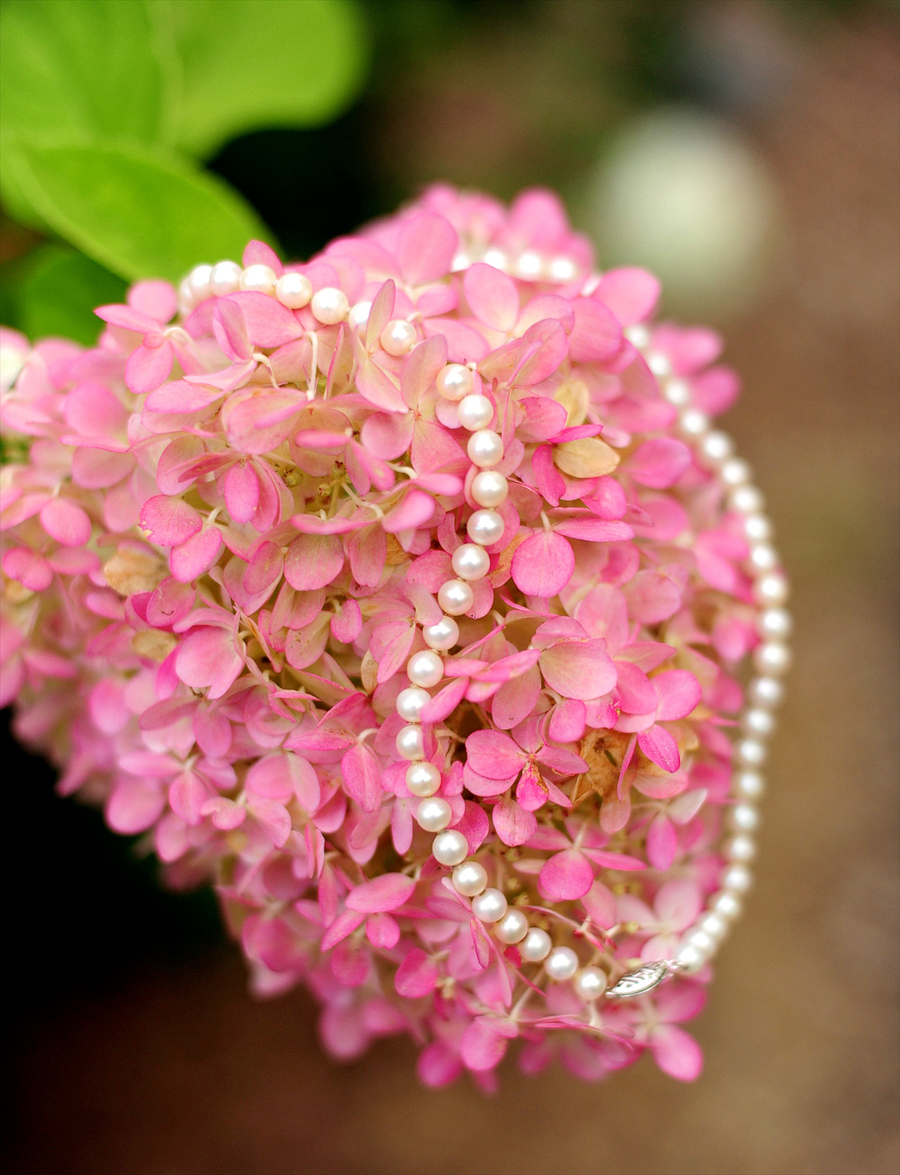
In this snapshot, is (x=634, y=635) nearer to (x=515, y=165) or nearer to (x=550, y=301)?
(x=550, y=301)

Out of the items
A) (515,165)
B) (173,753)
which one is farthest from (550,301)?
(515,165)

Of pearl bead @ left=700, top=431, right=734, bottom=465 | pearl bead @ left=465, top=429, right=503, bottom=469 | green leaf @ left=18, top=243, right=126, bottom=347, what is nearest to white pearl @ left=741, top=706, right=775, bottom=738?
pearl bead @ left=700, top=431, right=734, bottom=465

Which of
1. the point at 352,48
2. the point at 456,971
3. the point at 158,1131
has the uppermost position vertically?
the point at 352,48

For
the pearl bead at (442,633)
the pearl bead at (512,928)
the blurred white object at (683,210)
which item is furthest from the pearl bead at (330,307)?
the blurred white object at (683,210)

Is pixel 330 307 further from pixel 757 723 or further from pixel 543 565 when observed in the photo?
pixel 757 723

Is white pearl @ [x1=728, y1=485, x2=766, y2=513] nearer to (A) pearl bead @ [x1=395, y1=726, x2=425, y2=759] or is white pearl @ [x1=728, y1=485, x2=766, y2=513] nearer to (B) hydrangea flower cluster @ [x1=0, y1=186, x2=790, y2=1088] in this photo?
(B) hydrangea flower cluster @ [x1=0, y1=186, x2=790, y2=1088]

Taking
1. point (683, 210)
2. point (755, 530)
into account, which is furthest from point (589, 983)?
point (683, 210)
